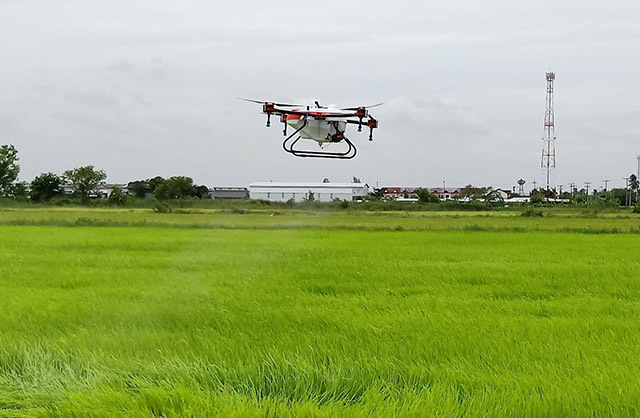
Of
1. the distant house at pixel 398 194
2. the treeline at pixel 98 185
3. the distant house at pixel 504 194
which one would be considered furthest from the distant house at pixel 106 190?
the distant house at pixel 504 194

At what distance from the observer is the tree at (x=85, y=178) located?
9.29 metres

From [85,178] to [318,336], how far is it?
17.0 ft

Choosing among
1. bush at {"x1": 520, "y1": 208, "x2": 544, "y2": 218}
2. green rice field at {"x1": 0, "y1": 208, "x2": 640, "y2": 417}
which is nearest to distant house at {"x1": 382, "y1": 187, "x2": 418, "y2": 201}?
green rice field at {"x1": 0, "y1": 208, "x2": 640, "y2": 417}

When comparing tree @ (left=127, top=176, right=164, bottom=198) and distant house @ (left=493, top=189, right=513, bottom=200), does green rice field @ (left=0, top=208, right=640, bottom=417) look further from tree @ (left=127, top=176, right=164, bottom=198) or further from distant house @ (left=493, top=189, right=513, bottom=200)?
distant house @ (left=493, top=189, right=513, bottom=200)

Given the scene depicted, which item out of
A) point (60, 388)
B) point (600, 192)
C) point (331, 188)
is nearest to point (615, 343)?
point (331, 188)

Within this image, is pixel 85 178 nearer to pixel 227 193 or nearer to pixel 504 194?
pixel 227 193

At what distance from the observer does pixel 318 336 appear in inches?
235

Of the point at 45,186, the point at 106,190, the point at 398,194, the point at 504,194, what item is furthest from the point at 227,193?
the point at 504,194

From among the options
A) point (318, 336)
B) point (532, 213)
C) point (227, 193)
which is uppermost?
point (227, 193)

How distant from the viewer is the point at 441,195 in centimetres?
1875

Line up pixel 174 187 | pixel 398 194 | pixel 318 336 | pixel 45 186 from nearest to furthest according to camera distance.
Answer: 1. pixel 318 336
2. pixel 174 187
3. pixel 45 186
4. pixel 398 194

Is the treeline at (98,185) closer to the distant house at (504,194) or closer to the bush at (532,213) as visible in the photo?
the distant house at (504,194)

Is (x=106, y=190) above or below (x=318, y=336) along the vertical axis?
above

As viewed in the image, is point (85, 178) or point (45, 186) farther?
point (45, 186)
